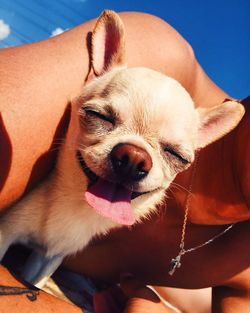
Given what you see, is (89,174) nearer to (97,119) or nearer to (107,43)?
(97,119)

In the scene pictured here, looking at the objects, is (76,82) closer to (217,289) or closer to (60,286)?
(60,286)

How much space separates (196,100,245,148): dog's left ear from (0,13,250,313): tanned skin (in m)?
0.13

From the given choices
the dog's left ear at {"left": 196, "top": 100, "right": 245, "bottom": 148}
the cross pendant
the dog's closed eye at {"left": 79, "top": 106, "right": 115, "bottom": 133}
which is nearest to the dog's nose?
the dog's closed eye at {"left": 79, "top": 106, "right": 115, "bottom": 133}

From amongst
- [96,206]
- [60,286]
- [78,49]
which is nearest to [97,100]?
[78,49]

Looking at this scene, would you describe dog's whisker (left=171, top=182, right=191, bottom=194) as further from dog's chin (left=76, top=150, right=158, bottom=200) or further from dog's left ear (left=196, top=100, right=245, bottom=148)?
dog's chin (left=76, top=150, right=158, bottom=200)

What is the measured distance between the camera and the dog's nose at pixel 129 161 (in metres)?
1.23

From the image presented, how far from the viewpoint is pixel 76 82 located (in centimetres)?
145

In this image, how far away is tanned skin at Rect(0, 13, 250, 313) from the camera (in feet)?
4.20

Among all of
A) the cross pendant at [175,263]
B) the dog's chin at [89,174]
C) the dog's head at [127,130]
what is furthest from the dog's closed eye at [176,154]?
the cross pendant at [175,263]

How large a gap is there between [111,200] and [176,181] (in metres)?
0.57

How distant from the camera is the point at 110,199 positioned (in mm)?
1275

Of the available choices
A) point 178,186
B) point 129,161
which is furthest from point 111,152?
point 178,186

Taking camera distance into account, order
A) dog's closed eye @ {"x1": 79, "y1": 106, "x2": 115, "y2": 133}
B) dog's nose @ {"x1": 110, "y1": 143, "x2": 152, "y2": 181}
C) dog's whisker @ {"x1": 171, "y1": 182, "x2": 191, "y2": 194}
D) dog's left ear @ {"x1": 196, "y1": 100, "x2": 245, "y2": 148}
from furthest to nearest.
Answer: dog's whisker @ {"x1": 171, "y1": 182, "x2": 191, "y2": 194} → dog's left ear @ {"x1": 196, "y1": 100, "x2": 245, "y2": 148} → dog's closed eye @ {"x1": 79, "y1": 106, "x2": 115, "y2": 133} → dog's nose @ {"x1": 110, "y1": 143, "x2": 152, "y2": 181}

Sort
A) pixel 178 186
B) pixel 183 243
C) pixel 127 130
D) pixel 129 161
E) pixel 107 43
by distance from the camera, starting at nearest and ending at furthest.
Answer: pixel 129 161 → pixel 127 130 → pixel 107 43 → pixel 178 186 → pixel 183 243
